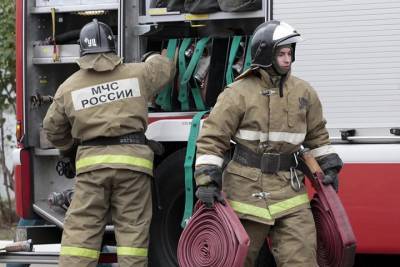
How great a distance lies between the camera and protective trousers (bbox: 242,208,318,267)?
4.85m

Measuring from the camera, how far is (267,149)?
4.98 m

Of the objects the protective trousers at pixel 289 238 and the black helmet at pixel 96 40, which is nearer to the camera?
the protective trousers at pixel 289 238

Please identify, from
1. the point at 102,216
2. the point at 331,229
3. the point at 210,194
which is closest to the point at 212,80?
the point at 102,216

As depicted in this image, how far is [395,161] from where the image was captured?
541cm

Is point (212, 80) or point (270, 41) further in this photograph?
point (212, 80)

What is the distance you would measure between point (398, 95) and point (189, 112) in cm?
146

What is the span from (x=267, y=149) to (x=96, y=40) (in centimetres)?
146

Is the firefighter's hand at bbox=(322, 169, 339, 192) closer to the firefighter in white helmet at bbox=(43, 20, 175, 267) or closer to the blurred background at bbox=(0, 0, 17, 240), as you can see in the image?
the firefighter in white helmet at bbox=(43, 20, 175, 267)

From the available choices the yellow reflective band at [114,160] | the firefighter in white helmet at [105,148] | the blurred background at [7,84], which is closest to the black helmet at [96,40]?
the firefighter in white helmet at [105,148]

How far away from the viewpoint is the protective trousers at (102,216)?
5.72m

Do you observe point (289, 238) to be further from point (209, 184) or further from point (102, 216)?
point (102, 216)

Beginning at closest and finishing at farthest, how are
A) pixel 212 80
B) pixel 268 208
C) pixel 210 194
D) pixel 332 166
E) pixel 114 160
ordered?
pixel 210 194, pixel 268 208, pixel 332 166, pixel 114 160, pixel 212 80

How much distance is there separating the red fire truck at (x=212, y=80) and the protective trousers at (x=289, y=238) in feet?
2.27

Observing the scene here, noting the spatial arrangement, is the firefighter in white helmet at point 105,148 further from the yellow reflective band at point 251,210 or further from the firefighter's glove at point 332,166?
the firefighter's glove at point 332,166
